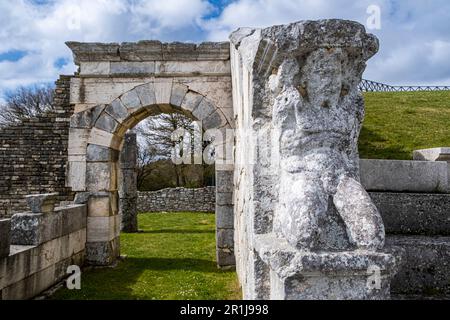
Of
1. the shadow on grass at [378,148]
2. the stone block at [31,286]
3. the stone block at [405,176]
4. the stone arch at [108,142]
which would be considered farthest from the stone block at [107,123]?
the shadow on grass at [378,148]

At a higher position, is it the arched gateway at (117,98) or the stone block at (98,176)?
the arched gateway at (117,98)

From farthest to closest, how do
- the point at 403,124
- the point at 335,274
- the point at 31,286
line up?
1. the point at 403,124
2. the point at 31,286
3. the point at 335,274

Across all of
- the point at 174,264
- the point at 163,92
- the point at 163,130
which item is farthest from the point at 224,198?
the point at 163,130

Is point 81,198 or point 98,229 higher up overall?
point 81,198

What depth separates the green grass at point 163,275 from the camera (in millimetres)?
5590

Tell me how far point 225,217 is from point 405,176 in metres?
3.81

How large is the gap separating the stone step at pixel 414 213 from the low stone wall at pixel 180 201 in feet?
54.0

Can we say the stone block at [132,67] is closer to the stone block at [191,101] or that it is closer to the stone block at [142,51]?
the stone block at [142,51]

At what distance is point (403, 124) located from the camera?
13.7 metres

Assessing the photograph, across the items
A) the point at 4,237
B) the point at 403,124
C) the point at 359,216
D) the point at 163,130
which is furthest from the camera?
the point at 163,130

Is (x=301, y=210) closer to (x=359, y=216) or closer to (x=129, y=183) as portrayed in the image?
(x=359, y=216)

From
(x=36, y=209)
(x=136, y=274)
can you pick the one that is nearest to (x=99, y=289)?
(x=136, y=274)

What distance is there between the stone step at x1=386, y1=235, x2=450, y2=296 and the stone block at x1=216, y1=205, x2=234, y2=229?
4.26 metres

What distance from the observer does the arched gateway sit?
7555mm
